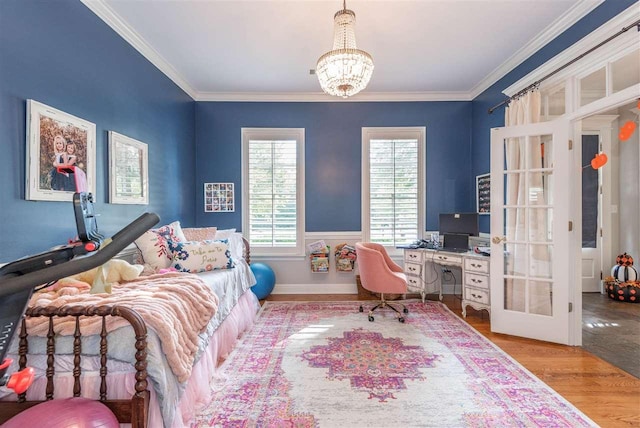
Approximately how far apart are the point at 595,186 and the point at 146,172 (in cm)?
609

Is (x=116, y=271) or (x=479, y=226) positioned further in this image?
(x=479, y=226)

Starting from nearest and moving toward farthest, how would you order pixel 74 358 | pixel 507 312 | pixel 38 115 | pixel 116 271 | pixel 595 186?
pixel 74 358
pixel 38 115
pixel 116 271
pixel 507 312
pixel 595 186

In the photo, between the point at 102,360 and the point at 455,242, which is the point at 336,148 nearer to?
the point at 455,242

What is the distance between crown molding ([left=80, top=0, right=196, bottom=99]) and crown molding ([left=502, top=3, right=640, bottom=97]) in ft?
13.2

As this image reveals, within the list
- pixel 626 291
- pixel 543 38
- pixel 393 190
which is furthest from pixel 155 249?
pixel 626 291

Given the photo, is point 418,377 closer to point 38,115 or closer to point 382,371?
point 382,371

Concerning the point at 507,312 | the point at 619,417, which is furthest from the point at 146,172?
the point at 619,417

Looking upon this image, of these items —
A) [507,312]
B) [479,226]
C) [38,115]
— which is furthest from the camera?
[479,226]

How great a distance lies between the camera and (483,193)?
4.12 metres

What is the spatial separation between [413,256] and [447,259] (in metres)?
0.44

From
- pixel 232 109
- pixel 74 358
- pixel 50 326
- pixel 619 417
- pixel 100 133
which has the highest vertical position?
pixel 232 109

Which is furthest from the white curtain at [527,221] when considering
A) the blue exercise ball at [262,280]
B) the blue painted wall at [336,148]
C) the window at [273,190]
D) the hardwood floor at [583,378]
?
the blue exercise ball at [262,280]

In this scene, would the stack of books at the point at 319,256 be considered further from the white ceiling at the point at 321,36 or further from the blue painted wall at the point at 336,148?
the white ceiling at the point at 321,36

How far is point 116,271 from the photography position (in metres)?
2.26
